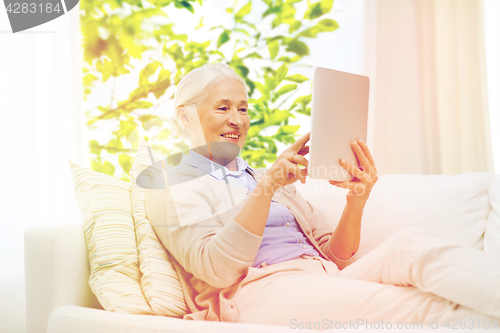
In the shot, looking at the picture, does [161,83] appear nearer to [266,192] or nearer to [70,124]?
[70,124]

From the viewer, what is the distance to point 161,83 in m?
2.07

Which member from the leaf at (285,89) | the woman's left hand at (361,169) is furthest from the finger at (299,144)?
the leaf at (285,89)

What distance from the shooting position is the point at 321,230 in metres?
1.27

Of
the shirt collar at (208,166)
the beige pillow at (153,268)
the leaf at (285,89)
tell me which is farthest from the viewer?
the leaf at (285,89)

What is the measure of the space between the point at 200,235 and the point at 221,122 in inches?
16.5

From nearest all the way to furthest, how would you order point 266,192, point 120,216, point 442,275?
point 442,275
point 266,192
point 120,216

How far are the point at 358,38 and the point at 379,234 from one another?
141 cm

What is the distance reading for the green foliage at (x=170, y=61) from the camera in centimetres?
197

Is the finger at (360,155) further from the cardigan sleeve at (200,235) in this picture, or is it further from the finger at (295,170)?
the cardigan sleeve at (200,235)

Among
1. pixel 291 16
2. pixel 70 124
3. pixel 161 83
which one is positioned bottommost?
pixel 70 124

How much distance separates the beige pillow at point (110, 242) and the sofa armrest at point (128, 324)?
0.19ft

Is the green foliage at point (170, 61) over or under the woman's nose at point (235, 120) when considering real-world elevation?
over

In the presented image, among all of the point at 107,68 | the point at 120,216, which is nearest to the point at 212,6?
the point at 107,68

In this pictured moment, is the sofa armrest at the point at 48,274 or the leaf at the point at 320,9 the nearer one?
the sofa armrest at the point at 48,274
